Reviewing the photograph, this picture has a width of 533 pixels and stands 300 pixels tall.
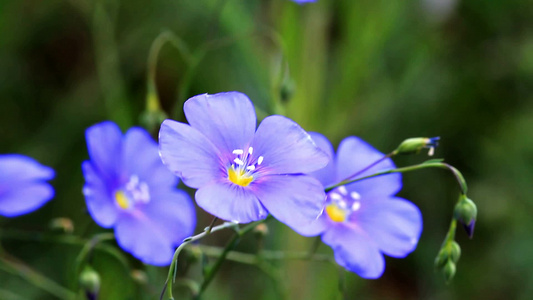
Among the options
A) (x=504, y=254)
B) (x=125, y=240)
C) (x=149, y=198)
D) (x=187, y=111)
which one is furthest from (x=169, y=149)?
(x=504, y=254)

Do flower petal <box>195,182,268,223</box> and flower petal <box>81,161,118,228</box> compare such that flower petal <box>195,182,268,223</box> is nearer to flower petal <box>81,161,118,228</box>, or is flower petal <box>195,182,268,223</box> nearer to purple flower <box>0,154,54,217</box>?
flower petal <box>81,161,118,228</box>

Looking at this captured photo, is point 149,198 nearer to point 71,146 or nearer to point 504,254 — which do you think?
point 71,146

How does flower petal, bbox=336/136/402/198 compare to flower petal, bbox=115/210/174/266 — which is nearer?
flower petal, bbox=115/210/174/266

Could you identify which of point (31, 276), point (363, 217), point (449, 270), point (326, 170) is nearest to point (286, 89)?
point (326, 170)

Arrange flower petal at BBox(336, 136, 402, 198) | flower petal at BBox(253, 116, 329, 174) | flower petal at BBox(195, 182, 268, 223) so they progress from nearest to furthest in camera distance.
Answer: flower petal at BBox(195, 182, 268, 223) < flower petal at BBox(253, 116, 329, 174) < flower petal at BBox(336, 136, 402, 198)

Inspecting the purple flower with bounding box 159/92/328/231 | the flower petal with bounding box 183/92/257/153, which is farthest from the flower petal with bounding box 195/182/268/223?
the flower petal with bounding box 183/92/257/153

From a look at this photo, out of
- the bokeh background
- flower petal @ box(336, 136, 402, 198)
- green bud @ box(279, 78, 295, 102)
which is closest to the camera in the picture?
flower petal @ box(336, 136, 402, 198)
